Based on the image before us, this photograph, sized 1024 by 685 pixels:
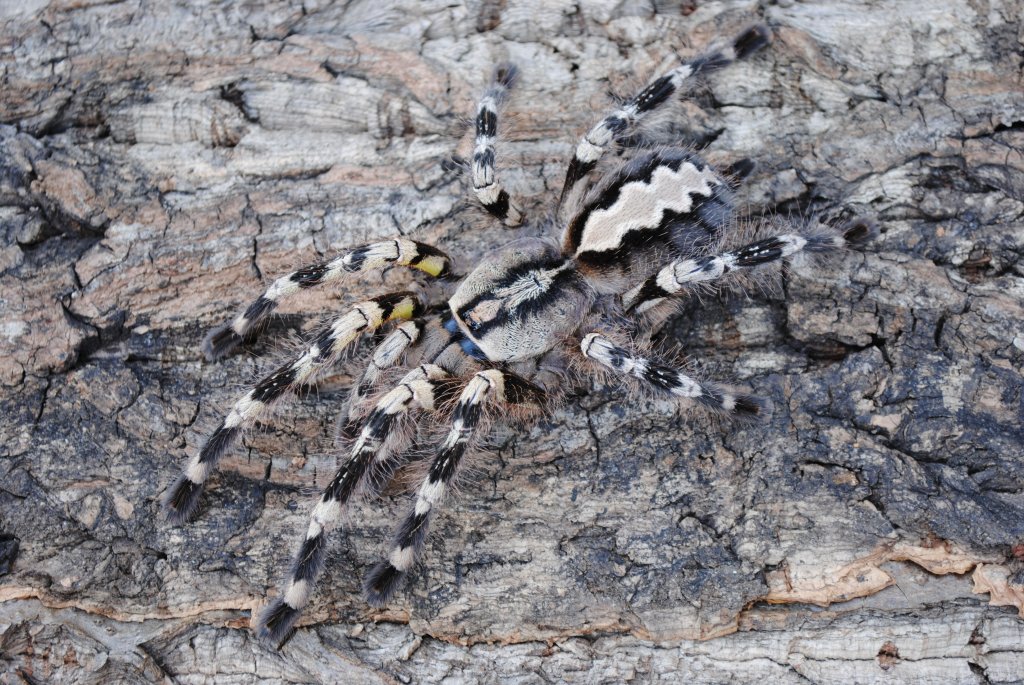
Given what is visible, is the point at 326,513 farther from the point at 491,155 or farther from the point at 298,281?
the point at 491,155

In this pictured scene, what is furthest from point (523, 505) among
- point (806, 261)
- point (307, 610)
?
point (806, 261)

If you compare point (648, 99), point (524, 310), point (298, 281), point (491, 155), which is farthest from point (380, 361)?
point (648, 99)

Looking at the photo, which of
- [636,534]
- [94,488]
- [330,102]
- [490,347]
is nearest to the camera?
[636,534]

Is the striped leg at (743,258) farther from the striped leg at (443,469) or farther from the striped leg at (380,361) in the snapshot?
the striped leg at (380,361)

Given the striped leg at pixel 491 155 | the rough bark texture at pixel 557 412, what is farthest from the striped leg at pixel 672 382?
the striped leg at pixel 491 155

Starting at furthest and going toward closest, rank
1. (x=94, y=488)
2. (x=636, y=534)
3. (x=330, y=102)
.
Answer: (x=330, y=102)
(x=94, y=488)
(x=636, y=534)

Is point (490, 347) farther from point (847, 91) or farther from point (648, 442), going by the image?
point (847, 91)

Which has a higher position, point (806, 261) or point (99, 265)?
point (99, 265)
